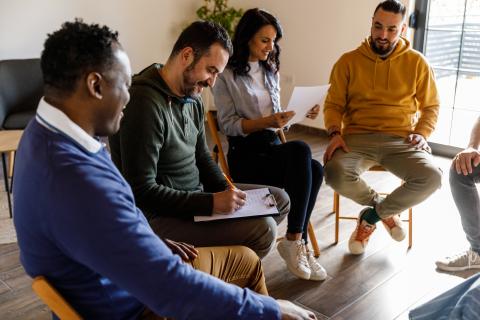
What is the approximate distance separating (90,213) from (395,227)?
78.7 inches

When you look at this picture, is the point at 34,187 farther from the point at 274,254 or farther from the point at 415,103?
the point at 415,103

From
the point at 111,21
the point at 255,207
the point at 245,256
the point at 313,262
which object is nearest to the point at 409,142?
the point at 313,262

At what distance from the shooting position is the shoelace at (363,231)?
2.58 meters

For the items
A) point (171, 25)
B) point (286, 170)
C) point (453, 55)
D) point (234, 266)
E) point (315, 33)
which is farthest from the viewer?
point (171, 25)

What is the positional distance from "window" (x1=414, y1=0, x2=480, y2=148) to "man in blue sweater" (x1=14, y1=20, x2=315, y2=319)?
3.51 meters

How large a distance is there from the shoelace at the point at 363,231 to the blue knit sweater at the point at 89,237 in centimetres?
161

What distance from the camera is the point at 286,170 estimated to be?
2.29 m

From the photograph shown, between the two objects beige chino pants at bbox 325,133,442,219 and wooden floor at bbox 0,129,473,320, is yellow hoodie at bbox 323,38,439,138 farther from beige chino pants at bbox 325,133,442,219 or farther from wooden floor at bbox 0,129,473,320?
wooden floor at bbox 0,129,473,320

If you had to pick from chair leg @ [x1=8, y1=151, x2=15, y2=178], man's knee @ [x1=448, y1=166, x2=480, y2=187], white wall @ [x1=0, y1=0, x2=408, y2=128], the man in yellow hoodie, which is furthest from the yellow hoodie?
chair leg @ [x1=8, y1=151, x2=15, y2=178]

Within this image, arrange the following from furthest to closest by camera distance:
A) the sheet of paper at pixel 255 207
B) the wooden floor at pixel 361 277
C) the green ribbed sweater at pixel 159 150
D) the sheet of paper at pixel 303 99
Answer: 1. the sheet of paper at pixel 303 99
2. the wooden floor at pixel 361 277
3. the sheet of paper at pixel 255 207
4. the green ribbed sweater at pixel 159 150

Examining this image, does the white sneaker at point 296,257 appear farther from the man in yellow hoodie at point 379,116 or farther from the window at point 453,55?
the window at point 453,55

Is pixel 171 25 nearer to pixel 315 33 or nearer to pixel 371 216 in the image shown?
pixel 315 33

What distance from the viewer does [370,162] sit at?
8.59ft

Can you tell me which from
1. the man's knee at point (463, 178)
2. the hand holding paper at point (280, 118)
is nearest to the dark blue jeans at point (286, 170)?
the hand holding paper at point (280, 118)
